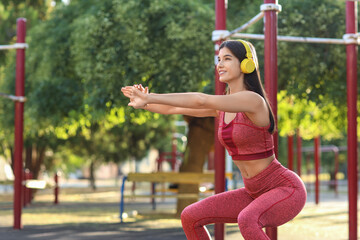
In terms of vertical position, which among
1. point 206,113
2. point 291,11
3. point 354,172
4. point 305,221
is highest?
point 291,11

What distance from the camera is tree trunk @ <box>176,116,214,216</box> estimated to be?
14.2 m

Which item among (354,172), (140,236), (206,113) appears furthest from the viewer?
(140,236)

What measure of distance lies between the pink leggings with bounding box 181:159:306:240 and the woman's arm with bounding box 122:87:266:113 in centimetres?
44

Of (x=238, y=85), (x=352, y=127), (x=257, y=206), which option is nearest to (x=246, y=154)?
(x=257, y=206)

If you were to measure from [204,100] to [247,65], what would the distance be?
55 cm

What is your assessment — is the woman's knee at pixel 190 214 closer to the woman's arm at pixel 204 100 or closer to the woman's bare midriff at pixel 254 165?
the woman's bare midriff at pixel 254 165

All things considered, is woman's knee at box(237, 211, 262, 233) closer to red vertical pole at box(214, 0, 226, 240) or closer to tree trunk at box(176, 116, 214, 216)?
red vertical pole at box(214, 0, 226, 240)

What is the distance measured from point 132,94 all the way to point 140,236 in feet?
21.9

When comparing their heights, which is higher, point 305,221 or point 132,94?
point 132,94

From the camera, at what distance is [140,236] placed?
33.5 ft

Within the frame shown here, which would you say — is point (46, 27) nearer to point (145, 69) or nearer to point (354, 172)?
point (145, 69)

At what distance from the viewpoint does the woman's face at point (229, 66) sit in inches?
167

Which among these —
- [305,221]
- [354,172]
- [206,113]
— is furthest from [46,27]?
[206,113]

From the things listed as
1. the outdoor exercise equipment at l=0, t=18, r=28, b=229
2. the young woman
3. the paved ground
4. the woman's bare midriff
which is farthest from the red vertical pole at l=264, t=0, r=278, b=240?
the outdoor exercise equipment at l=0, t=18, r=28, b=229
